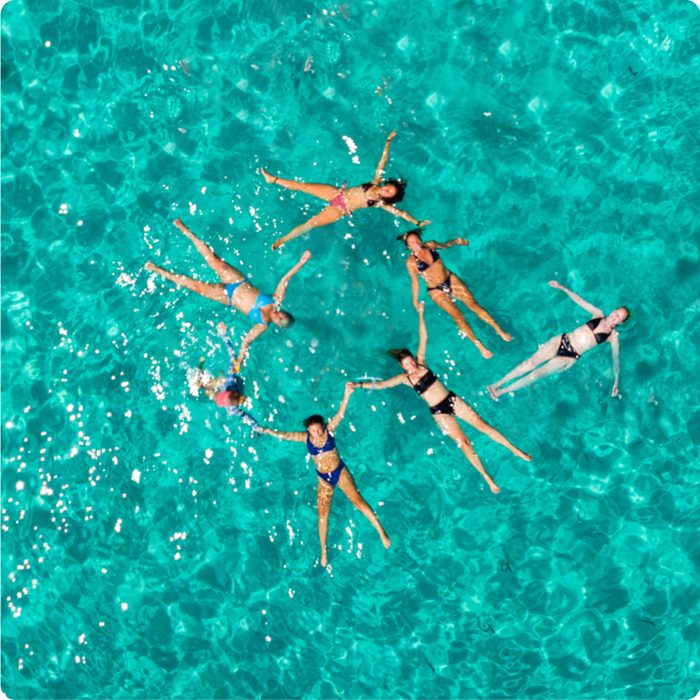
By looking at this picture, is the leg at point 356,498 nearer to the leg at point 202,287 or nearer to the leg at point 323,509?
the leg at point 323,509

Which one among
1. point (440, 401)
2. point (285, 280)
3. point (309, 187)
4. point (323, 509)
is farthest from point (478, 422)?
point (309, 187)

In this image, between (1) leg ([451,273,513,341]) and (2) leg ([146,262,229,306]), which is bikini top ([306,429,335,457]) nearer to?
(2) leg ([146,262,229,306])

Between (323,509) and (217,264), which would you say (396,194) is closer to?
(217,264)

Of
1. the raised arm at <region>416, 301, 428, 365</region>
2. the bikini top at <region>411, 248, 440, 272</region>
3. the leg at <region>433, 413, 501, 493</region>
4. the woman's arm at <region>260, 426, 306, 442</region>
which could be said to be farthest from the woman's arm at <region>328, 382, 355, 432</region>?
the bikini top at <region>411, 248, 440, 272</region>

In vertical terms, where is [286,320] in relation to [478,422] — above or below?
above

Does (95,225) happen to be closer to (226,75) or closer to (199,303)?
(199,303)

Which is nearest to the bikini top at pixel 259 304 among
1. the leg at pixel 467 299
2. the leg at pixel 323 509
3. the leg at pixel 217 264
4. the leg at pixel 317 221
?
the leg at pixel 217 264
